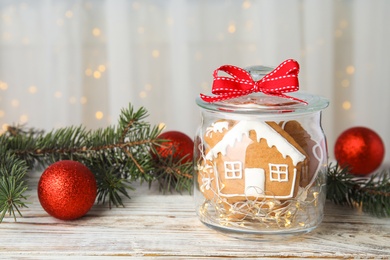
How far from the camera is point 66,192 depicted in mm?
908

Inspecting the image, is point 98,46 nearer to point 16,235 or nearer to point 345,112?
point 345,112

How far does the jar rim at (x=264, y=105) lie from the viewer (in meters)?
0.81

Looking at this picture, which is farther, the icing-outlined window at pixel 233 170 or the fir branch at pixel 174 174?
the fir branch at pixel 174 174

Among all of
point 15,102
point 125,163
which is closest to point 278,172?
point 125,163

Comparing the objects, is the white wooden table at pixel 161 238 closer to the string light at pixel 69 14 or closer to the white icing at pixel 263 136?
the white icing at pixel 263 136

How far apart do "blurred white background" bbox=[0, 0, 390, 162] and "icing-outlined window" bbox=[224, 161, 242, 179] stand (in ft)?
3.00

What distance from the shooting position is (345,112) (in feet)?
5.92

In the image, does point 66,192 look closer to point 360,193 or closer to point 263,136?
point 263,136

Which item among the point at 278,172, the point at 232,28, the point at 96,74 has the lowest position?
the point at 278,172

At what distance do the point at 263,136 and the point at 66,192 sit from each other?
34 cm

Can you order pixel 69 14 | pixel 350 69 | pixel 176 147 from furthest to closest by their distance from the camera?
pixel 350 69 < pixel 69 14 < pixel 176 147

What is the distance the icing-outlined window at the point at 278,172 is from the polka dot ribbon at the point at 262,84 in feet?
0.36

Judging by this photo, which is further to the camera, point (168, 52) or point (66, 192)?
point (168, 52)

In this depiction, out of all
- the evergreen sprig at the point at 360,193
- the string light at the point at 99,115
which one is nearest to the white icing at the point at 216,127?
the evergreen sprig at the point at 360,193
